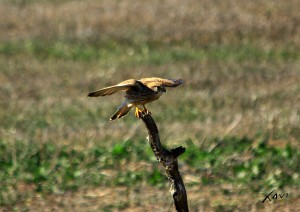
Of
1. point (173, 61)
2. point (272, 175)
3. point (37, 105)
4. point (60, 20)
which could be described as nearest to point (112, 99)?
point (37, 105)

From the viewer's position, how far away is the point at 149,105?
16172mm

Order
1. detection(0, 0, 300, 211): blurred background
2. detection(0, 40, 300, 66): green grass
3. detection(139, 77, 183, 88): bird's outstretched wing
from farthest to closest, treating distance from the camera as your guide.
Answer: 1. detection(0, 40, 300, 66): green grass
2. detection(0, 0, 300, 211): blurred background
3. detection(139, 77, 183, 88): bird's outstretched wing

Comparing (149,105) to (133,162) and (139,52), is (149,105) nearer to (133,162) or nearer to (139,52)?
(133,162)

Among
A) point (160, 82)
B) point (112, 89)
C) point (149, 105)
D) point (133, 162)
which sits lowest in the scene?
point (112, 89)

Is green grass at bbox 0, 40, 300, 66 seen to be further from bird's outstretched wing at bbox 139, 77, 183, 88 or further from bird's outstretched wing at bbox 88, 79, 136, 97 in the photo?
bird's outstretched wing at bbox 88, 79, 136, 97

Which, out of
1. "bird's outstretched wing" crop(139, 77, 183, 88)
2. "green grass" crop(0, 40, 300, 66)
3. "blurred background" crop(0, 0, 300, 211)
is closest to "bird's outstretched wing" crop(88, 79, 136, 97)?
"bird's outstretched wing" crop(139, 77, 183, 88)

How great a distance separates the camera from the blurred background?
1170 centimetres

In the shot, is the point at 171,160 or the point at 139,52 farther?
the point at 139,52

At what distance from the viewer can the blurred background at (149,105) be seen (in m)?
11.7

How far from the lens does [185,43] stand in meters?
22.9

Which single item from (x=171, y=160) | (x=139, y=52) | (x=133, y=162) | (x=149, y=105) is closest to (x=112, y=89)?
(x=171, y=160)

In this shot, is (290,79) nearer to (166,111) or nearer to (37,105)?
(166,111)

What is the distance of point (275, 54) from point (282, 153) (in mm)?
9108

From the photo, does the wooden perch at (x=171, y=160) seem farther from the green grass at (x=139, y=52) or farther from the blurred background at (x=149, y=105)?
the green grass at (x=139, y=52)
